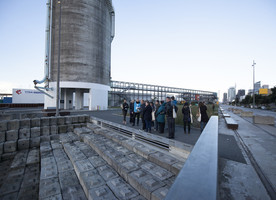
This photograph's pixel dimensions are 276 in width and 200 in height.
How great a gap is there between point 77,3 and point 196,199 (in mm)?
30323

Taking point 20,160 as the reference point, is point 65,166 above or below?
above

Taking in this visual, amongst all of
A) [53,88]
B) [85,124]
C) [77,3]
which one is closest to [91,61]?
[53,88]

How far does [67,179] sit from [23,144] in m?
5.81

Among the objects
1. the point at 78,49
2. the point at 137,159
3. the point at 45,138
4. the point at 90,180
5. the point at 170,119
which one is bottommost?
the point at 45,138

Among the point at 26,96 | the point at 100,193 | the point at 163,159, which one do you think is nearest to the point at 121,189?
the point at 100,193

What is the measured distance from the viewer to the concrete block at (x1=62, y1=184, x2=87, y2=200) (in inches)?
120

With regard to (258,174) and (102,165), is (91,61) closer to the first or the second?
(102,165)

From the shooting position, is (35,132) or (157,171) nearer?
(157,171)

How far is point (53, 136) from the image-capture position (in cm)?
839

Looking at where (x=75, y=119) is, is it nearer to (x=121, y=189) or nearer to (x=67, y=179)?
(x=67, y=179)

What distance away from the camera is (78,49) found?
22359 millimetres

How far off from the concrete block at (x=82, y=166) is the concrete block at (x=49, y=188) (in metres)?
0.58

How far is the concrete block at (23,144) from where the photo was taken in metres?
7.20

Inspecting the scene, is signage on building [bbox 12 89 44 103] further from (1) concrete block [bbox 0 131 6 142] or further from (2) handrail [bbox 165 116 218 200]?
(2) handrail [bbox 165 116 218 200]
